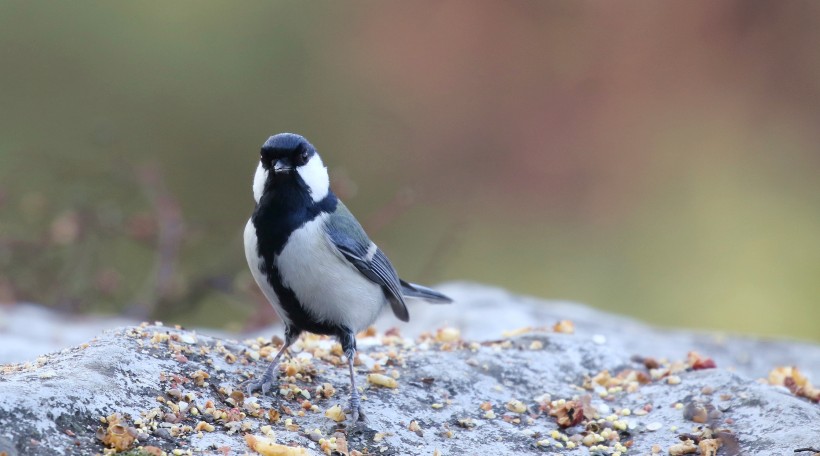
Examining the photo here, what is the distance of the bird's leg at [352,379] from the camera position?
284cm

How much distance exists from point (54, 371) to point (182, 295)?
3214mm

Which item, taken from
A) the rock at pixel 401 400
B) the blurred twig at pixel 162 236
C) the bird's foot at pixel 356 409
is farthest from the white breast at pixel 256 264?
the blurred twig at pixel 162 236

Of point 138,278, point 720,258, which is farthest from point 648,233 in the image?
point 138,278

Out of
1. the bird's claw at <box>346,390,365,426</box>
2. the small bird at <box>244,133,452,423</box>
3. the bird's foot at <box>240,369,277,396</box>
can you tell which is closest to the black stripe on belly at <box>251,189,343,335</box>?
the small bird at <box>244,133,452,423</box>

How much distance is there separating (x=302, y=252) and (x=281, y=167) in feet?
0.90

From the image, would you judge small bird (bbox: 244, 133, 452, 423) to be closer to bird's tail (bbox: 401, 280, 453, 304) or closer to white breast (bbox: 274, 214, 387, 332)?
white breast (bbox: 274, 214, 387, 332)

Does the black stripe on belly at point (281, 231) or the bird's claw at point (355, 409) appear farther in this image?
the black stripe on belly at point (281, 231)

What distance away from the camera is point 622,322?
17.5 feet

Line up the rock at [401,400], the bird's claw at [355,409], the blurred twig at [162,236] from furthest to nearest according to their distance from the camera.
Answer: the blurred twig at [162,236], the bird's claw at [355,409], the rock at [401,400]

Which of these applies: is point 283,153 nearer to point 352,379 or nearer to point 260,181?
point 260,181

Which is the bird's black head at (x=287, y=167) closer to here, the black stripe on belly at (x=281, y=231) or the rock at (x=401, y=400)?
the black stripe on belly at (x=281, y=231)

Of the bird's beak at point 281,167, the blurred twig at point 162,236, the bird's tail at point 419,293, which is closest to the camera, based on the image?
the bird's beak at point 281,167

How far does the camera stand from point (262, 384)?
297cm

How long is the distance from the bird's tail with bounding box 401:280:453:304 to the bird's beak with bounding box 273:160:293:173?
0.79 meters
